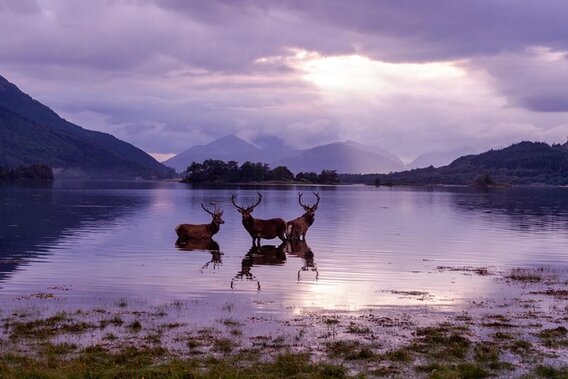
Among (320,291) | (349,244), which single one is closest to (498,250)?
(349,244)

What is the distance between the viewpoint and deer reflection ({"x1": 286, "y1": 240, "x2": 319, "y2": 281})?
28.9m

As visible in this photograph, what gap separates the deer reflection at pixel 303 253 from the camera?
28884mm

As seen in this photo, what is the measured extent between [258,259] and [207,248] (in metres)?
5.41

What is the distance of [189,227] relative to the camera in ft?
133

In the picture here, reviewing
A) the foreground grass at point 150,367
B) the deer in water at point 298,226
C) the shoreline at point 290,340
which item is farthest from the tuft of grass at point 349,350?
the deer in water at point 298,226

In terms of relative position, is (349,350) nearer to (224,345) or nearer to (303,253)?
(224,345)

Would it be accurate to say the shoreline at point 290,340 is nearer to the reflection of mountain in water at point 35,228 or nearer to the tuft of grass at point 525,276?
the tuft of grass at point 525,276

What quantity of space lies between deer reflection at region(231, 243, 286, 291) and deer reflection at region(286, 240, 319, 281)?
1.65 ft

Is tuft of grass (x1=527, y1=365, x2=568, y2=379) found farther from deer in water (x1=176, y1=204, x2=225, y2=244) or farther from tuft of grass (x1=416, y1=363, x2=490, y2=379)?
deer in water (x1=176, y1=204, x2=225, y2=244)

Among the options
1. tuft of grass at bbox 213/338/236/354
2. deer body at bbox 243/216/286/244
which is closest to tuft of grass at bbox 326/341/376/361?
tuft of grass at bbox 213/338/236/354

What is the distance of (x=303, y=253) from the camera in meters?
34.8

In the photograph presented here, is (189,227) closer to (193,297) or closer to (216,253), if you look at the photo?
(216,253)

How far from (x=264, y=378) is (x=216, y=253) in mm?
22584

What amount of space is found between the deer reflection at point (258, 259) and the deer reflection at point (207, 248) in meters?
1.21
